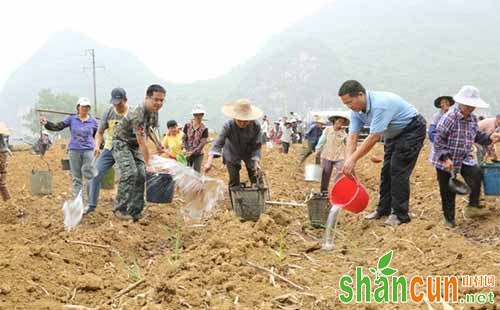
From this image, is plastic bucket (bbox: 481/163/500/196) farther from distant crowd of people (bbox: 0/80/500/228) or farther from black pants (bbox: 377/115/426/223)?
black pants (bbox: 377/115/426/223)

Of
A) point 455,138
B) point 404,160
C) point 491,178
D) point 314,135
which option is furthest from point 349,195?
point 314,135

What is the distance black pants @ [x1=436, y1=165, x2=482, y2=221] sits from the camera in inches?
217

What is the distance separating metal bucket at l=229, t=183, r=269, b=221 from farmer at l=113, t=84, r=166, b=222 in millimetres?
993

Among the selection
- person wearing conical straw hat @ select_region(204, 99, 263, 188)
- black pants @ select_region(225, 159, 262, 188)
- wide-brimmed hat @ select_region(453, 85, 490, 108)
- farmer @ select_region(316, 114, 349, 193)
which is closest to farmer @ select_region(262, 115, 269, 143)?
farmer @ select_region(316, 114, 349, 193)

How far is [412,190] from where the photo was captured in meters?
8.88

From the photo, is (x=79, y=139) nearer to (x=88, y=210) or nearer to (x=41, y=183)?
(x=88, y=210)

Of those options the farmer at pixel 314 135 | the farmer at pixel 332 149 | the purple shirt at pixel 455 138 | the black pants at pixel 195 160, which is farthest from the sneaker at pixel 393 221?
the farmer at pixel 314 135

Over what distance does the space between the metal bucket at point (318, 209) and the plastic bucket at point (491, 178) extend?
65.9 inches

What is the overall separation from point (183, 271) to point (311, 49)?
12078 centimetres

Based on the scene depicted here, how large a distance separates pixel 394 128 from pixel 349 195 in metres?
0.89

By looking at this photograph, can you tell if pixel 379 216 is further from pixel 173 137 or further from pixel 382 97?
pixel 173 137

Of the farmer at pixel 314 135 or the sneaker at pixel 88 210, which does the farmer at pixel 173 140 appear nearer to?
the sneaker at pixel 88 210

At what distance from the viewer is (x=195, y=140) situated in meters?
7.88

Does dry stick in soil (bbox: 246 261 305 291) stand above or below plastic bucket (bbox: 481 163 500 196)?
below
